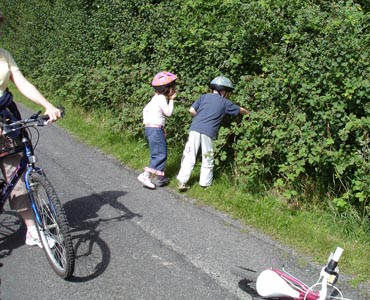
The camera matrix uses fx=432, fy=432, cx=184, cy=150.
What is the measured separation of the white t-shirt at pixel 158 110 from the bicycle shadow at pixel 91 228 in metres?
1.09

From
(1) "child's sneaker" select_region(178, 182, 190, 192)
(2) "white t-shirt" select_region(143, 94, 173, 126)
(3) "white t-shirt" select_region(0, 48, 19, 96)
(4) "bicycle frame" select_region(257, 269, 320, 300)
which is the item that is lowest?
(1) "child's sneaker" select_region(178, 182, 190, 192)

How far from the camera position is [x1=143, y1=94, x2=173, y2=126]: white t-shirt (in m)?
5.96

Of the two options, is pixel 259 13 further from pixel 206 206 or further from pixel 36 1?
pixel 36 1

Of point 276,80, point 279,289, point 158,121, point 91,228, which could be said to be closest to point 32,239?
point 91,228

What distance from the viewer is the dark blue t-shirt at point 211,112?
18.0 feet

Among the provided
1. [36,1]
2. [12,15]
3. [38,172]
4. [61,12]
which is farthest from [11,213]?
[12,15]

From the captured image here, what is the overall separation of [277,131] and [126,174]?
2.69m

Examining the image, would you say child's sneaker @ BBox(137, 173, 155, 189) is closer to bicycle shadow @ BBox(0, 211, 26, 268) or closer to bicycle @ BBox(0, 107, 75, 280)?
bicycle shadow @ BBox(0, 211, 26, 268)

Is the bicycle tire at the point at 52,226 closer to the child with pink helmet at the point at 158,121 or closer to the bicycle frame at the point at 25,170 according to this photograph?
the bicycle frame at the point at 25,170

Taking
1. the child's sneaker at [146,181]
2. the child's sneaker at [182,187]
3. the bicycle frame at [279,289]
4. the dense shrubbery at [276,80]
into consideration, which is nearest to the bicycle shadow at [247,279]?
the bicycle frame at [279,289]

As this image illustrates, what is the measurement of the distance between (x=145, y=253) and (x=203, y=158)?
1.90 meters

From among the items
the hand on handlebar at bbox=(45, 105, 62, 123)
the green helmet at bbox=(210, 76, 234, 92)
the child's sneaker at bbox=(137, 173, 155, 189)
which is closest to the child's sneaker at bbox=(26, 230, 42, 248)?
the hand on handlebar at bbox=(45, 105, 62, 123)

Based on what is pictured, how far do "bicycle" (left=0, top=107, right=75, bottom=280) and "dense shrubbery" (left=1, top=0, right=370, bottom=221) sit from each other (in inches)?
94.2

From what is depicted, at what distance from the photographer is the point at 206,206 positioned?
5305 millimetres
